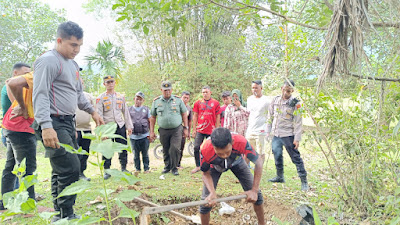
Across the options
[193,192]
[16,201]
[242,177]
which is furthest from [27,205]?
[193,192]

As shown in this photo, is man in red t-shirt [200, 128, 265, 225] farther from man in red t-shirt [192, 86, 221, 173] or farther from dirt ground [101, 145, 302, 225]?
man in red t-shirt [192, 86, 221, 173]

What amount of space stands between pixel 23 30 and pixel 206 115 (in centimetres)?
937

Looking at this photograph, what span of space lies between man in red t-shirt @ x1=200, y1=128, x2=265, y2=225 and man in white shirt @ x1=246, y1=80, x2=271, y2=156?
247 centimetres

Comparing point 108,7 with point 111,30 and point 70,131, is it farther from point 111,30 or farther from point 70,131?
point 70,131

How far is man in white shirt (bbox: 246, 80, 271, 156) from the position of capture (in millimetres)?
5723

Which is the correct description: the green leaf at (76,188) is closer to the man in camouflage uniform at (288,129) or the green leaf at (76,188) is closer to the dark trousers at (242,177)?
the dark trousers at (242,177)

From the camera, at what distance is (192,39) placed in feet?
47.7

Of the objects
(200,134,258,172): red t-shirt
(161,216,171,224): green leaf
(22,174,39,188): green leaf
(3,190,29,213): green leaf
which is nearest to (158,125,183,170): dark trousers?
(161,216,171,224): green leaf

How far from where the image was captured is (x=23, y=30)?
11.2 metres

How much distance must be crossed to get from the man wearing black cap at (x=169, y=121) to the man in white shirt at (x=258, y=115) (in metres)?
1.44

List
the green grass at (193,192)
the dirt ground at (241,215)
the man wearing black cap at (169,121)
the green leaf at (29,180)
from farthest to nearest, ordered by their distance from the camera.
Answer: the man wearing black cap at (169,121) < the dirt ground at (241,215) < the green grass at (193,192) < the green leaf at (29,180)

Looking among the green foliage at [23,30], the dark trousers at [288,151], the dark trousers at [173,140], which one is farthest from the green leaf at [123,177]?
the green foliage at [23,30]

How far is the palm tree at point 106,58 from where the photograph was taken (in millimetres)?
13528


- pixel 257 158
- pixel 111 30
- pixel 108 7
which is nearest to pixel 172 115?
pixel 257 158
